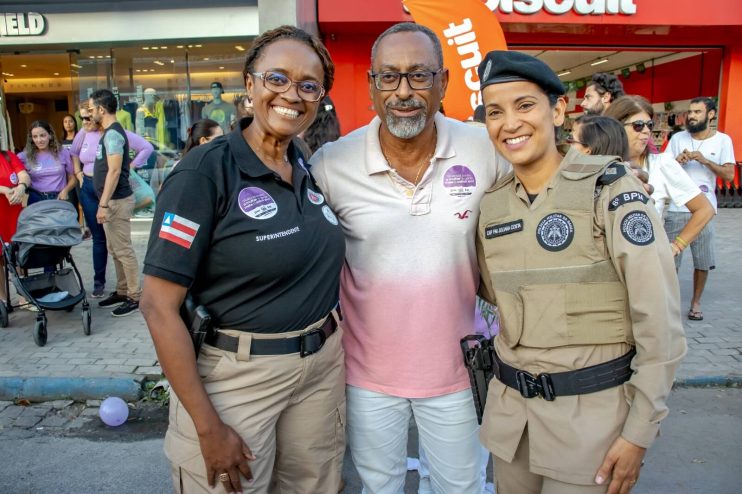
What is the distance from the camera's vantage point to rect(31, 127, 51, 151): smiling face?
6816 mm

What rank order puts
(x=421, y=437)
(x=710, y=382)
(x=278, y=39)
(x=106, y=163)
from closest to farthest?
1. (x=278, y=39)
2. (x=421, y=437)
3. (x=710, y=382)
4. (x=106, y=163)

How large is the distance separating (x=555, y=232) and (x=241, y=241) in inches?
38.5

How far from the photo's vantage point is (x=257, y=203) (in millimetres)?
1903

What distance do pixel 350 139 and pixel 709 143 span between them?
529cm

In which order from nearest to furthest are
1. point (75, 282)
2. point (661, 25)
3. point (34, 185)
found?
point (75, 282), point (34, 185), point (661, 25)

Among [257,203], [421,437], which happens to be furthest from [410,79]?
[421,437]

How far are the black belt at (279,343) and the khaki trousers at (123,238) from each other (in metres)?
4.85

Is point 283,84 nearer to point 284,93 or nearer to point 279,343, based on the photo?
point 284,93

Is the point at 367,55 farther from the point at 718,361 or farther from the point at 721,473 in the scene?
the point at 721,473

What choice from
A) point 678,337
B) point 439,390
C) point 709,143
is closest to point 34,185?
point 439,390

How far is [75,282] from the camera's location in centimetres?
594

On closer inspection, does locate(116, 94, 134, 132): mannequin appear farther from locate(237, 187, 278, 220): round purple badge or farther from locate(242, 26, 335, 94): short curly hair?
locate(237, 187, 278, 220): round purple badge

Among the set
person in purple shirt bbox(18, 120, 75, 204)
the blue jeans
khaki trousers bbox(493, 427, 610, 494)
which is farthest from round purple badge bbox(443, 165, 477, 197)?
person in purple shirt bbox(18, 120, 75, 204)

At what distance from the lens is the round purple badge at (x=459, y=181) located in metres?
2.32
